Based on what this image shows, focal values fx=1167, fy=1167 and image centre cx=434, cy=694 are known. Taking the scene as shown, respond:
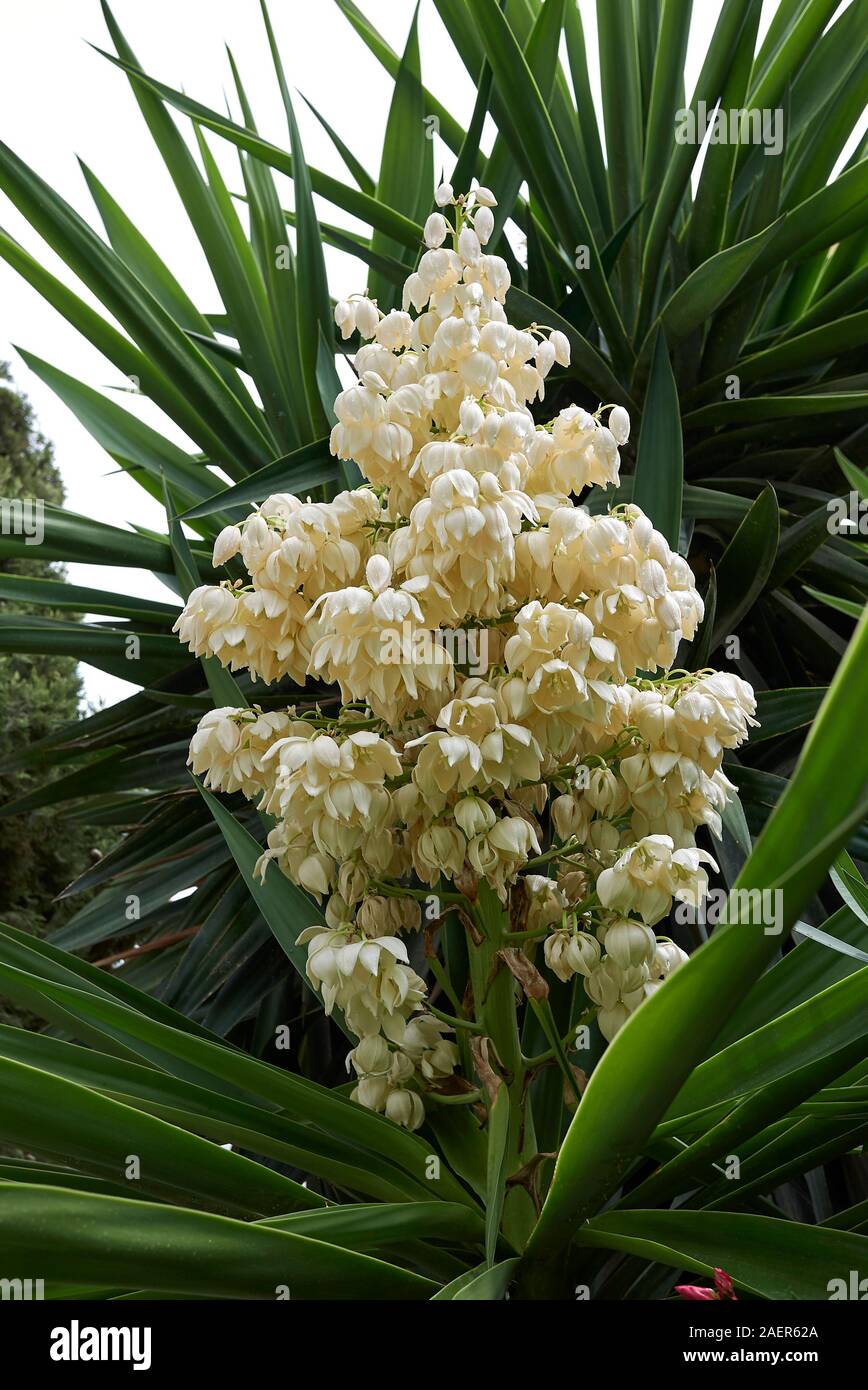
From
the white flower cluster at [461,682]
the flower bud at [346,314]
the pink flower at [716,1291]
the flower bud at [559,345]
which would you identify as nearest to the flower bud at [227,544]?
the white flower cluster at [461,682]

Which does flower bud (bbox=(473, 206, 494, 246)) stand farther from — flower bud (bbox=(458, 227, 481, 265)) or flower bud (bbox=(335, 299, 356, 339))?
flower bud (bbox=(335, 299, 356, 339))

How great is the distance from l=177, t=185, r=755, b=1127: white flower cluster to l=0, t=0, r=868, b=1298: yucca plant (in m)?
0.11

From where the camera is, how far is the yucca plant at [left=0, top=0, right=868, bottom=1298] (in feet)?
2.27

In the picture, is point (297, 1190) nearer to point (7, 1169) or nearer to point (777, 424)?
point (7, 1169)

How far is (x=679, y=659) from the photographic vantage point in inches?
56.3

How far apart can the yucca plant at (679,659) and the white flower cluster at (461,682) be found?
4.3 inches

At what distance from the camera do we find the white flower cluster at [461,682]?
82cm

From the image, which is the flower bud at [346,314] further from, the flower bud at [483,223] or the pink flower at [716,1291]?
the pink flower at [716,1291]

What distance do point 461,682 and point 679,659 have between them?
1.92 ft

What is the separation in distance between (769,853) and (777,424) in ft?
4.49

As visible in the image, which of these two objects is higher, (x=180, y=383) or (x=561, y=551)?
(x=180, y=383)

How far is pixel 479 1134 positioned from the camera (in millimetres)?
Answer: 1004

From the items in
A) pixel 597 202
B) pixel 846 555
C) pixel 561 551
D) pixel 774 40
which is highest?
pixel 774 40
